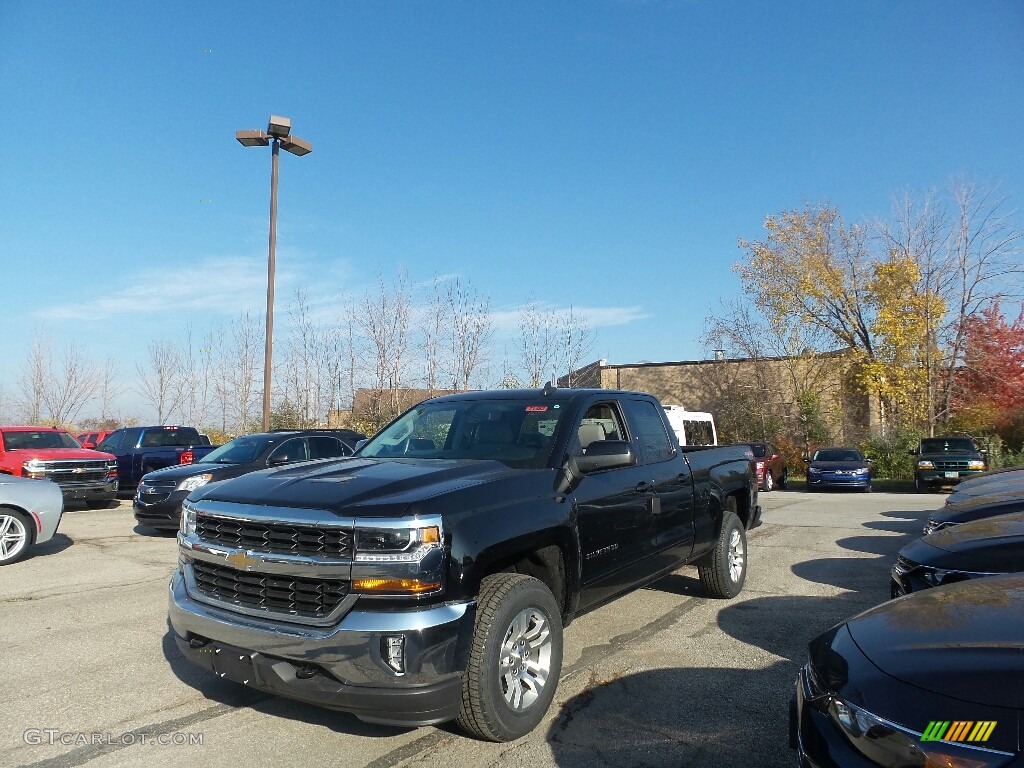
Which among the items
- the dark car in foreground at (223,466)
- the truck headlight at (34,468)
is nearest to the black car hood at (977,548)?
the dark car in foreground at (223,466)

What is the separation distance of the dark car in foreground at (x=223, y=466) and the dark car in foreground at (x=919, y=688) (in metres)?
8.41

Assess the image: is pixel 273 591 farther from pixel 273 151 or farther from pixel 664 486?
pixel 273 151

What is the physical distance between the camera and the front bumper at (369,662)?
3.27 meters

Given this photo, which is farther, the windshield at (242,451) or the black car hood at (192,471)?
the windshield at (242,451)

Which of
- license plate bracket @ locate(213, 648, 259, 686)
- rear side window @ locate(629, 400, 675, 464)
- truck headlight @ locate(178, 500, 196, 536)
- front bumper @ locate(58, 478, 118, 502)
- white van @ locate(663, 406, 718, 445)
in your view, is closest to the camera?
license plate bracket @ locate(213, 648, 259, 686)

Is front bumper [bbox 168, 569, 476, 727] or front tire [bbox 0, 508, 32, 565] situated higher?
front bumper [bbox 168, 569, 476, 727]

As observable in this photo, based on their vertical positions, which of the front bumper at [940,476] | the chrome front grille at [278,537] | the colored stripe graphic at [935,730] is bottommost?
the front bumper at [940,476]

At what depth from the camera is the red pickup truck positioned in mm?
13820

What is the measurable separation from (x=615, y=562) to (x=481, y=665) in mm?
1639

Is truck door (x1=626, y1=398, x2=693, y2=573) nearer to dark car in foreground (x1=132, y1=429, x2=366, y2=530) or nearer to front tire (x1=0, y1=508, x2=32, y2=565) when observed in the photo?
dark car in foreground (x1=132, y1=429, x2=366, y2=530)

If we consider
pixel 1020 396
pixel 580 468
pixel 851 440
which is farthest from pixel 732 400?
pixel 580 468

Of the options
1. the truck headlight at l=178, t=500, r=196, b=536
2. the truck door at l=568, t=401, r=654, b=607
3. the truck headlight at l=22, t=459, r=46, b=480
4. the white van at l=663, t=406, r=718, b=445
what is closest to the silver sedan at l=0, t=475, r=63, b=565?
the truck headlight at l=22, t=459, r=46, b=480

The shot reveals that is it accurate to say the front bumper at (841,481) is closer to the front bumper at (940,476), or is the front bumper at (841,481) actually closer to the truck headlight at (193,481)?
the front bumper at (940,476)

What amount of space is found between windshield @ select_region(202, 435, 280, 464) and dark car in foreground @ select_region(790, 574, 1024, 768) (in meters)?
9.78
